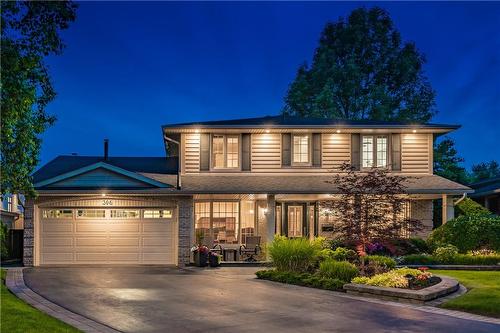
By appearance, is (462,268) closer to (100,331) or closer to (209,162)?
(209,162)

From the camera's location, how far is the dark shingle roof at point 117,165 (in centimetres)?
2561

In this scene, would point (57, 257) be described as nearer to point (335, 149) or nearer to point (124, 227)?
point (124, 227)

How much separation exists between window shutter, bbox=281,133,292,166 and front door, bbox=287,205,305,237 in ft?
7.66

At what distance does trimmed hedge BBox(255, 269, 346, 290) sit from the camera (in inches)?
608

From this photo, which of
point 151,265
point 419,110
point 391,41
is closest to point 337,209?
point 151,265

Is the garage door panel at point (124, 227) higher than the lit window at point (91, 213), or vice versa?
the lit window at point (91, 213)

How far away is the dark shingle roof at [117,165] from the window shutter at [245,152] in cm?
346

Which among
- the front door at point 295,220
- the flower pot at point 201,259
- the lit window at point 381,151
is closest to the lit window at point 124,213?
the flower pot at point 201,259

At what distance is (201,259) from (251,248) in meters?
2.64

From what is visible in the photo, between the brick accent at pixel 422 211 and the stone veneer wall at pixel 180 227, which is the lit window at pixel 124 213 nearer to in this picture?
the stone veneer wall at pixel 180 227

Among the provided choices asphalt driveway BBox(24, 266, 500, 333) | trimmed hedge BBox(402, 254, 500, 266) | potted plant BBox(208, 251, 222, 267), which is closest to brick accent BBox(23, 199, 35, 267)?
asphalt driveway BBox(24, 266, 500, 333)

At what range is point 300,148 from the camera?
82.7ft

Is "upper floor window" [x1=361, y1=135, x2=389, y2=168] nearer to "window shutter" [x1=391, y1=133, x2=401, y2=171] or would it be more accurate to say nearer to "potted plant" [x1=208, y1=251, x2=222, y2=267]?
"window shutter" [x1=391, y1=133, x2=401, y2=171]

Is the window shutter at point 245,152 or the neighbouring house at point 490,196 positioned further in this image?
the neighbouring house at point 490,196
